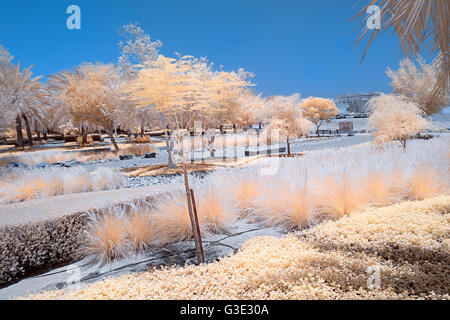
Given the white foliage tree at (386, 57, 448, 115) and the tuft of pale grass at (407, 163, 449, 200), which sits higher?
the white foliage tree at (386, 57, 448, 115)

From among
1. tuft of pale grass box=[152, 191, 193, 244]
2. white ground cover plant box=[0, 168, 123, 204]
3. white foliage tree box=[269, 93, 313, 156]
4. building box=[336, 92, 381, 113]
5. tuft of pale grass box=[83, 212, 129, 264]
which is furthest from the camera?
building box=[336, 92, 381, 113]

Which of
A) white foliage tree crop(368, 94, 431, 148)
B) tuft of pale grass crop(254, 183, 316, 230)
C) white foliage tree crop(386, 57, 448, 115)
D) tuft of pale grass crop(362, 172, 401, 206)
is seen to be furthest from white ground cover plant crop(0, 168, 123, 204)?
white foliage tree crop(386, 57, 448, 115)

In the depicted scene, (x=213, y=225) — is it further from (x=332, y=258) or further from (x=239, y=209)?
(x=332, y=258)

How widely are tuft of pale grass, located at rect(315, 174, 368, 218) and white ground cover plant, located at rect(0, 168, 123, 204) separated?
4.89 metres

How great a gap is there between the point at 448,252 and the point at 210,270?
1877 millimetres

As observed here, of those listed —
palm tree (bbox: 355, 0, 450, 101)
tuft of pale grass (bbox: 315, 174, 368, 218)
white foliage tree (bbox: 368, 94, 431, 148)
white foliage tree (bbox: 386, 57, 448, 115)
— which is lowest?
tuft of pale grass (bbox: 315, 174, 368, 218)

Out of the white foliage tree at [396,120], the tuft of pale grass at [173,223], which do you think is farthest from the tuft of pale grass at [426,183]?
the tuft of pale grass at [173,223]

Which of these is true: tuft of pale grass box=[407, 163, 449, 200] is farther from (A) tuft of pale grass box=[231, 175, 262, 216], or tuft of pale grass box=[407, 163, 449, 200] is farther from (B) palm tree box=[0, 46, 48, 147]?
(B) palm tree box=[0, 46, 48, 147]

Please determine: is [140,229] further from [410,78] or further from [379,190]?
[410,78]

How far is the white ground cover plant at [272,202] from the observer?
2896mm

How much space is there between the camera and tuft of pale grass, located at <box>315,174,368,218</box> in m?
3.35

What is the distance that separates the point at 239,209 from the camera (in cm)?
387

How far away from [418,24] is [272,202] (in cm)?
276
